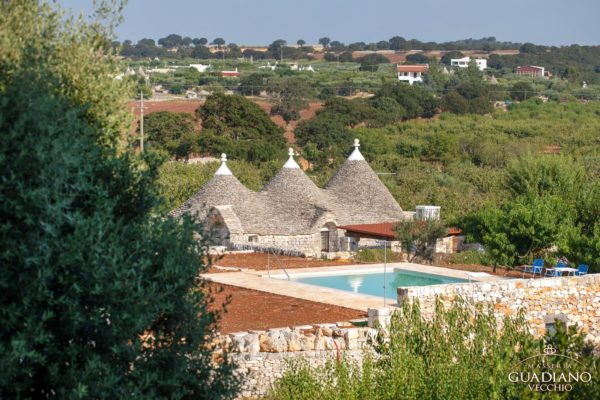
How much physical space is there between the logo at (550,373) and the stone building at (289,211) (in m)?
13.1

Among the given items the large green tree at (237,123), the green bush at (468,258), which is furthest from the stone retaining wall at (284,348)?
the large green tree at (237,123)

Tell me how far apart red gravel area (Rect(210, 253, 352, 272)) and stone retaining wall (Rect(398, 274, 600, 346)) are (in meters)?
5.19

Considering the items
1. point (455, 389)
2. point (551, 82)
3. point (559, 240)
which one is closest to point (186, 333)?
point (455, 389)

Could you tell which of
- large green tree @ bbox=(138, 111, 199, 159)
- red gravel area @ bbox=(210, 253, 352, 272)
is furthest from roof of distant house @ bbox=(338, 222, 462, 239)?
large green tree @ bbox=(138, 111, 199, 159)

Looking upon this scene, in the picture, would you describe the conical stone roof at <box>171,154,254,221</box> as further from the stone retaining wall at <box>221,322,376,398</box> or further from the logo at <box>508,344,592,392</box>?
the logo at <box>508,344,592,392</box>

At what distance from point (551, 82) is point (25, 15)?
8668cm

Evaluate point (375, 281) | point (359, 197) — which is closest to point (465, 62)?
point (359, 197)

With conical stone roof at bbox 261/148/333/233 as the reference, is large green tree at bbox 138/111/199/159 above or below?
below

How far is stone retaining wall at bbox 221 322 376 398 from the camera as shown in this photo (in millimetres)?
10484

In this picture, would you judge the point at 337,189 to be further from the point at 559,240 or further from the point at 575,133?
the point at 575,133

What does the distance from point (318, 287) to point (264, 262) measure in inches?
138

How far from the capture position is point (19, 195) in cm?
550

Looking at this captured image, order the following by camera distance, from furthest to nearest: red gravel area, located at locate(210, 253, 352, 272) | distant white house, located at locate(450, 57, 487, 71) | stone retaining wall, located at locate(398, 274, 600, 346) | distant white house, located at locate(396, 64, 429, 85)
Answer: distant white house, located at locate(450, 57, 487, 71) < distant white house, located at locate(396, 64, 429, 85) < red gravel area, located at locate(210, 253, 352, 272) < stone retaining wall, located at locate(398, 274, 600, 346)

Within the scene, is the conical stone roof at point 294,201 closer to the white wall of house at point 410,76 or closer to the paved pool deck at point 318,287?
the paved pool deck at point 318,287
